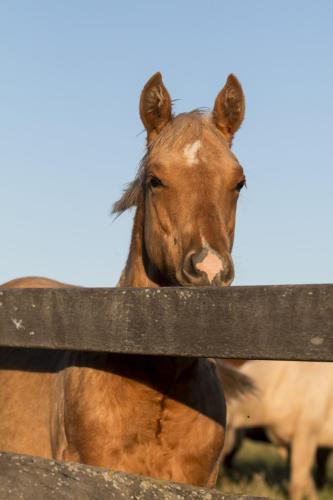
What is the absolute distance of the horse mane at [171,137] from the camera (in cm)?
433

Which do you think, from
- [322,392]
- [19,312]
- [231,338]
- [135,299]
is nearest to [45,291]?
[19,312]

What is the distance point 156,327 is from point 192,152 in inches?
62.4

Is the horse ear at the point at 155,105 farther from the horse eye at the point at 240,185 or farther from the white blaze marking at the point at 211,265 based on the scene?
the white blaze marking at the point at 211,265

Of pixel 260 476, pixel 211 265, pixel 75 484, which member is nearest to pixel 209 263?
pixel 211 265

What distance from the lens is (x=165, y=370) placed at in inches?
160

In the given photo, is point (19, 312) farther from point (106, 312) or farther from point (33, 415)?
point (33, 415)

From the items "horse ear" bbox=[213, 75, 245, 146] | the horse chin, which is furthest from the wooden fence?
"horse ear" bbox=[213, 75, 245, 146]

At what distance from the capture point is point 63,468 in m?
2.89

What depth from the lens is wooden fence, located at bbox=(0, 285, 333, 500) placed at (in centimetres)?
244

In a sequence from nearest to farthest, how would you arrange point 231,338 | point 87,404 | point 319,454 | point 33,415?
point 231,338 → point 87,404 → point 33,415 → point 319,454

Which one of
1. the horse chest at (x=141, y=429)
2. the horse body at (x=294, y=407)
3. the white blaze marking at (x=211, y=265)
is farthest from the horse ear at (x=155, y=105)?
the horse body at (x=294, y=407)

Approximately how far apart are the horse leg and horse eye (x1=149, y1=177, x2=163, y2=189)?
8.13 meters

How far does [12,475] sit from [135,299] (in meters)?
0.75

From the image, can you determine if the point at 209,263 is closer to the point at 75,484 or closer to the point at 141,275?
the point at 141,275
